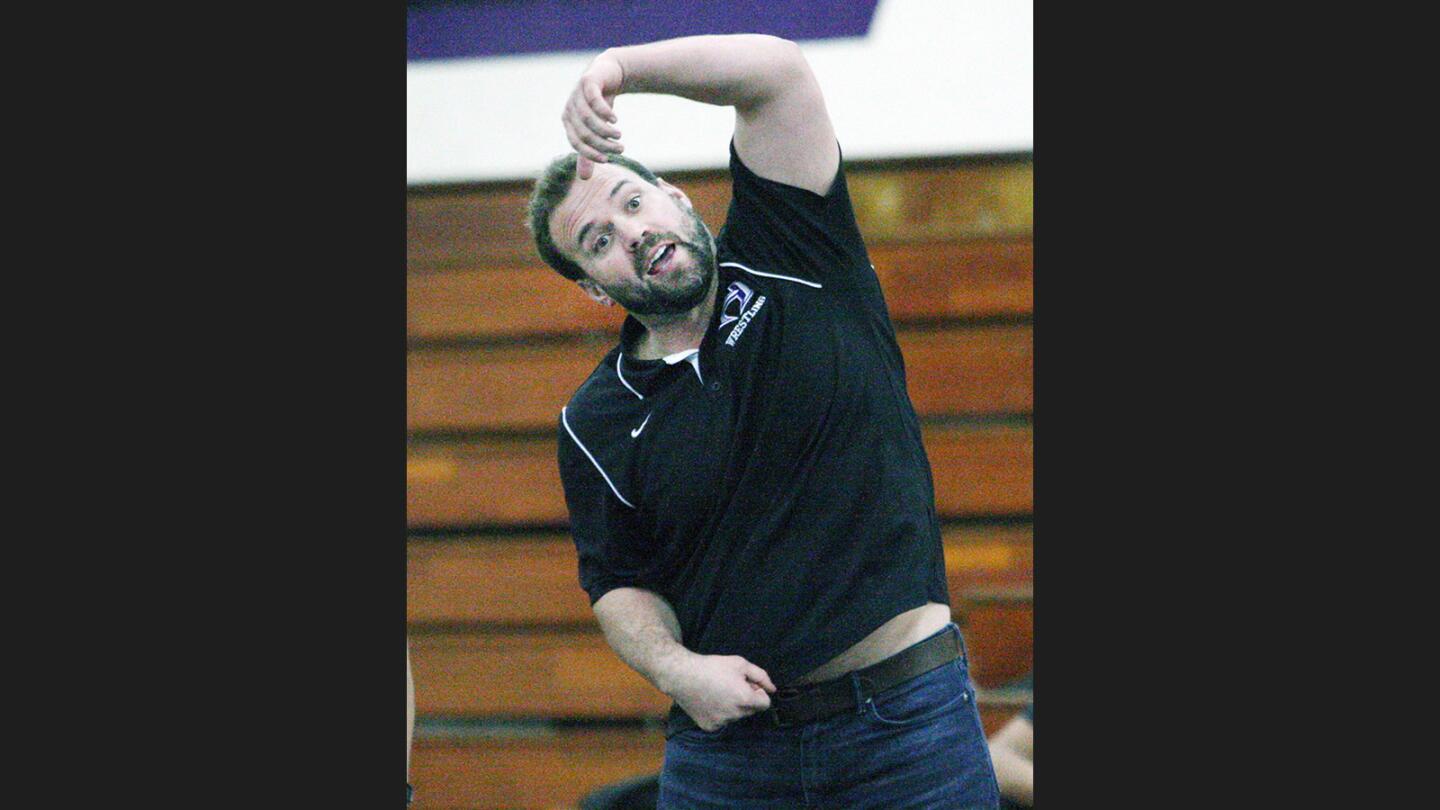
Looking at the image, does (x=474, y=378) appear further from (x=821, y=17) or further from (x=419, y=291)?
(x=821, y=17)

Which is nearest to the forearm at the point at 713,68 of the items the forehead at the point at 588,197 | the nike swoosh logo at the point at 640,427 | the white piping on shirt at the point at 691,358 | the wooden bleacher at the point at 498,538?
the forehead at the point at 588,197

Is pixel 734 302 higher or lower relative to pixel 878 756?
higher

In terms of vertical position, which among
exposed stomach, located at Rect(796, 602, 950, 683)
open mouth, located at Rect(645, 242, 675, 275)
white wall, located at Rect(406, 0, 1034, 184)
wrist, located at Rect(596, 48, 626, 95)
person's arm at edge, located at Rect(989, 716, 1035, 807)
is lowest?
person's arm at edge, located at Rect(989, 716, 1035, 807)

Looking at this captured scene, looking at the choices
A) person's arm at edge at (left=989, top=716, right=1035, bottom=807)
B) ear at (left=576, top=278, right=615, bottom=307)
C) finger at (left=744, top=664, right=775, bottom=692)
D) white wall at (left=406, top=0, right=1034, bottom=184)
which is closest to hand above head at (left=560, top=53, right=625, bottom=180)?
Answer: ear at (left=576, top=278, right=615, bottom=307)

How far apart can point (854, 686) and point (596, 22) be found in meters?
1.76

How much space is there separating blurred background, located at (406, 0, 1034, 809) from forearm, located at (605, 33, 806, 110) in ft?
1.77

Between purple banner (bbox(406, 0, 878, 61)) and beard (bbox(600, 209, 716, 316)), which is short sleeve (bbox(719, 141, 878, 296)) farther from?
purple banner (bbox(406, 0, 878, 61))

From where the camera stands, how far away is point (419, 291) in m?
3.29

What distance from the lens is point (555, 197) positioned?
8.96 feet

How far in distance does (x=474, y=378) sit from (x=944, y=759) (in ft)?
5.17

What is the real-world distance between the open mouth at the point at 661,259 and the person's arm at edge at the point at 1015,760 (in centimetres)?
137

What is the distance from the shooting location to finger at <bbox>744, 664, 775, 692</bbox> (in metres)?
2.46

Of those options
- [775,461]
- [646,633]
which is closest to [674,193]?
[775,461]

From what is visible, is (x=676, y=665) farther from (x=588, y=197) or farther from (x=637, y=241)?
(x=588, y=197)
